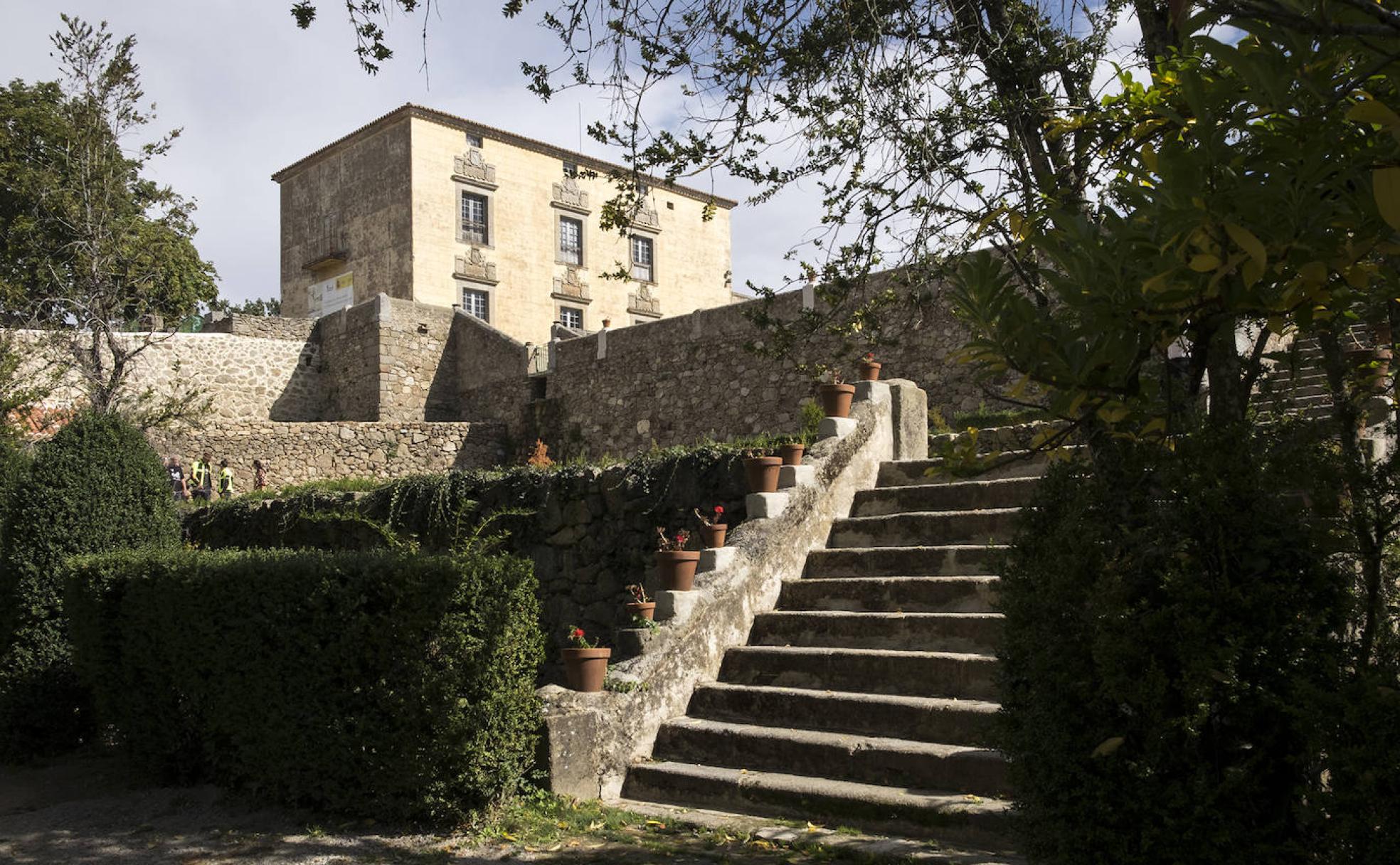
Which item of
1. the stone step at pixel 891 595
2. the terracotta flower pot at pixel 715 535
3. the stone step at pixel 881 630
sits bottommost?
the stone step at pixel 881 630

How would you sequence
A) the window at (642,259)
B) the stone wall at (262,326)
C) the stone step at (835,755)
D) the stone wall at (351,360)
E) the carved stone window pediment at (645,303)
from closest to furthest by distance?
the stone step at (835,755), the stone wall at (351,360), the stone wall at (262,326), the window at (642,259), the carved stone window pediment at (645,303)

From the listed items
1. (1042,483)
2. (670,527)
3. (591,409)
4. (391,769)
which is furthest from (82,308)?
(1042,483)

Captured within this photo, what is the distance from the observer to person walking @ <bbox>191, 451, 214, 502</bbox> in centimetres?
1811

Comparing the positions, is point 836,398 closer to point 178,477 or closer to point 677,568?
point 677,568

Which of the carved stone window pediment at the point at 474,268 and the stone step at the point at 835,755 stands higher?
Answer: the carved stone window pediment at the point at 474,268

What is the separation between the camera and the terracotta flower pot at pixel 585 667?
19.4ft

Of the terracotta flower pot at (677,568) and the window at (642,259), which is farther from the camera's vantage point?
the window at (642,259)

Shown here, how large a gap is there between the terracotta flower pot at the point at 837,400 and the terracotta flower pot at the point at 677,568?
205 cm

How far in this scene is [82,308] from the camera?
1497 cm

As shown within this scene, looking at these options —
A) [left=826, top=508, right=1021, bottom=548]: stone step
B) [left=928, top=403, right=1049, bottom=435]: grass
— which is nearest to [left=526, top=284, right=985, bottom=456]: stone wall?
[left=928, top=403, right=1049, bottom=435]: grass

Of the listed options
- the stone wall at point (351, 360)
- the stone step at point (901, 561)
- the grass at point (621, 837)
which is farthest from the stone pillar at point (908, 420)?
the stone wall at point (351, 360)

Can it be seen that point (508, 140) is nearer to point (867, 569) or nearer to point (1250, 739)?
point (867, 569)

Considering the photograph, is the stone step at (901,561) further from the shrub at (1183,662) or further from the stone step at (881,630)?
the shrub at (1183,662)

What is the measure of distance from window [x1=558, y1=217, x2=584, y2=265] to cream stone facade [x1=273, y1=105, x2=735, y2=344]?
45 mm
